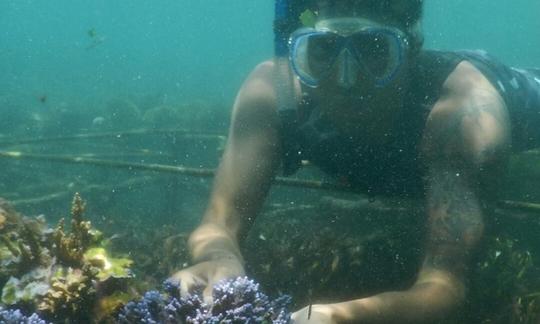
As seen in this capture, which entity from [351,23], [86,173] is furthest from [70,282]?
[86,173]

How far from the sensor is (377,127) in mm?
4312

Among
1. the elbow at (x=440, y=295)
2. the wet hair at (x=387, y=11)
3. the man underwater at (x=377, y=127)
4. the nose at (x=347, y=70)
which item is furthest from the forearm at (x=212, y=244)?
the wet hair at (x=387, y=11)

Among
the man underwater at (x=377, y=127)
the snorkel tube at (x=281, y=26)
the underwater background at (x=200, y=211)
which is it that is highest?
the snorkel tube at (x=281, y=26)

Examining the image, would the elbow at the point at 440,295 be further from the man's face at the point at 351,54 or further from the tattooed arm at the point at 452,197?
the man's face at the point at 351,54

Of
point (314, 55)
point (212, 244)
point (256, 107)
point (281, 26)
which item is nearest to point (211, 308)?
point (212, 244)

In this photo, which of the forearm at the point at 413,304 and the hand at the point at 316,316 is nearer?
the hand at the point at 316,316

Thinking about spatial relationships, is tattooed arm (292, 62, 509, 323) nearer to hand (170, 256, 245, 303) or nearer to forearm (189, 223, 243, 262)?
hand (170, 256, 245, 303)

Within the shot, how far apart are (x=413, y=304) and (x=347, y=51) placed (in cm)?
222

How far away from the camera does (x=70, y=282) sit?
9.94 feet

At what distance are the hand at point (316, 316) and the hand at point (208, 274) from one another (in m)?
0.54

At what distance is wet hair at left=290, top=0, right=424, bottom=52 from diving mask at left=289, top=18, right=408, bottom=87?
11 cm

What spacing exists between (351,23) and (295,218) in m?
2.97

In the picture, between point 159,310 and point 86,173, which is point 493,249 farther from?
point 86,173

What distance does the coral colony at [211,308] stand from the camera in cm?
254
